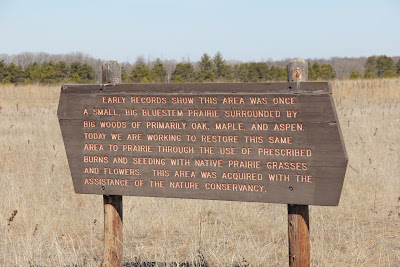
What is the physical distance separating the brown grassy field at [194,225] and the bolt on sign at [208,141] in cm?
78

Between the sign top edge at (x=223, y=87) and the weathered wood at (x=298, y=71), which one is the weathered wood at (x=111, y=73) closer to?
the sign top edge at (x=223, y=87)

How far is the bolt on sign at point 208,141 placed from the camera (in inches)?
116

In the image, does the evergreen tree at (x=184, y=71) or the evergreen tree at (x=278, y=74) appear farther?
the evergreen tree at (x=184, y=71)

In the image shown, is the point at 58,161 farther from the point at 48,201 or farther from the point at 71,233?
the point at 71,233

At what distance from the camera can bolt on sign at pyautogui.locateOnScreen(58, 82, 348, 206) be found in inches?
116

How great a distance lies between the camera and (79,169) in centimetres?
350

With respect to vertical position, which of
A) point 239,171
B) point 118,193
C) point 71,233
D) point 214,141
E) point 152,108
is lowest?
point 71,233

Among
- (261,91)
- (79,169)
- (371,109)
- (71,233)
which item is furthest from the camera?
(371,109)

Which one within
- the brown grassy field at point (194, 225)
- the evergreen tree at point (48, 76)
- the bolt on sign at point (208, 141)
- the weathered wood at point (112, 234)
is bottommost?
the brown grassy field at point (194, 225)

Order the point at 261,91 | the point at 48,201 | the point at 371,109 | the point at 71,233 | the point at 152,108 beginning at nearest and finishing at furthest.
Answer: the point at 261,91
the point at 152,108
the point at 71,233
the point at 48,201
the point at 371,109

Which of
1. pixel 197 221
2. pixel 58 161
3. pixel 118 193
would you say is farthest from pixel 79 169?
pixel 58 161

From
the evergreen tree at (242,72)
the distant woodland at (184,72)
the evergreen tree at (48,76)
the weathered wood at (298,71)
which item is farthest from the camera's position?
the evergreen tree at (242,72)

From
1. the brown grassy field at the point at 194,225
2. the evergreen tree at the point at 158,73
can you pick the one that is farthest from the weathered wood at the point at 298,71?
the evergreen tree at the point at 158,73

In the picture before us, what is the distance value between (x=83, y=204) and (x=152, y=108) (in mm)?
3208
